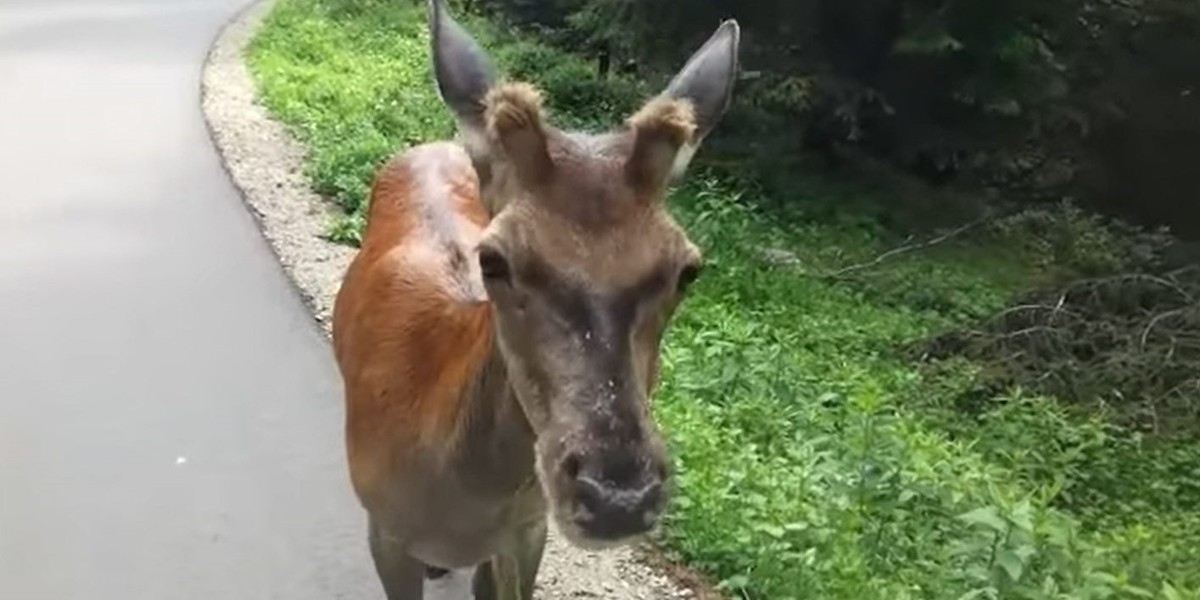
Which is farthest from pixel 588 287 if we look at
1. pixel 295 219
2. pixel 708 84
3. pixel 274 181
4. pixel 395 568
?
pixel 274 181

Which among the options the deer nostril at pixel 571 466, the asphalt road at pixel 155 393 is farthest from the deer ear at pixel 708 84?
the asphalt road at pixel 155 393

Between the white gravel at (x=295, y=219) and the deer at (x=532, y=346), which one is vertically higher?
the deer at (x=532, y=346)

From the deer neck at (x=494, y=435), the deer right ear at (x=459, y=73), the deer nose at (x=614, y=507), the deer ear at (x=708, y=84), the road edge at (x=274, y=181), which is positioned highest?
the deer right ear at (x=459, y=73)

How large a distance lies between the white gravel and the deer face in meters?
2.83

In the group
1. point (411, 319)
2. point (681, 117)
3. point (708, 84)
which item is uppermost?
point (681, 117)

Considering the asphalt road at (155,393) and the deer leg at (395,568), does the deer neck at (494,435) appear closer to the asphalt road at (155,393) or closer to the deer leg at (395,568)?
the deer leg at (395,568)

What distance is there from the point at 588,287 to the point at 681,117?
18.4 inches

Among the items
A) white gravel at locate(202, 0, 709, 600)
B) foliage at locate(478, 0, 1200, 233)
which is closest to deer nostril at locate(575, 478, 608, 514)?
white gravel at locate(202, 0, 709, 600)

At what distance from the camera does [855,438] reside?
25.4 feet

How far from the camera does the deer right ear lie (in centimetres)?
385

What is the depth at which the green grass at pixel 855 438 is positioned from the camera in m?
6.36

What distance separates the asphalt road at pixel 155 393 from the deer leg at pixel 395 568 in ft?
3.73

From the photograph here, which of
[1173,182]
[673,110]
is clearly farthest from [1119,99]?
[673,110]

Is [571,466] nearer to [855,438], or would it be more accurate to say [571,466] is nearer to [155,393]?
[855,438]
